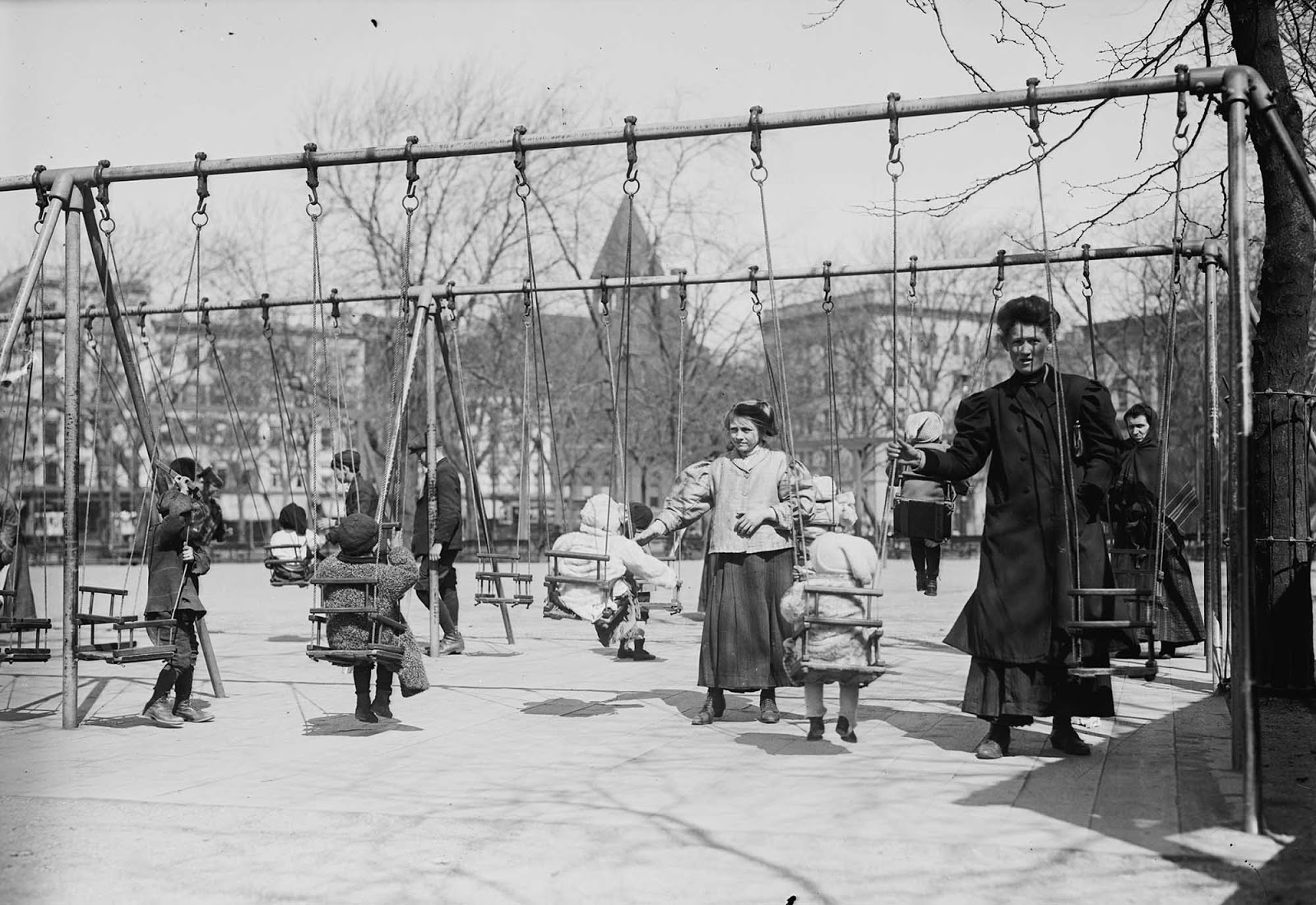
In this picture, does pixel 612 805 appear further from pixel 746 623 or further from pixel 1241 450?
pixel 1241 450

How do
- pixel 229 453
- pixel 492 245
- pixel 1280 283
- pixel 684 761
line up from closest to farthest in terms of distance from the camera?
1. pixel 684 761
2. pixel 1280 283
3. pixel 492 245
4. pixel 229 453

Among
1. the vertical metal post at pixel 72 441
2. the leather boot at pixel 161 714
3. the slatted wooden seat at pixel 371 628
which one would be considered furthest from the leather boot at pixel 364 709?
the vertical metal post at pixel 72 441

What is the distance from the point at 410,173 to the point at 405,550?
2339mm

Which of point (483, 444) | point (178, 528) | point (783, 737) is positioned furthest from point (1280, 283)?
point (483, 444)

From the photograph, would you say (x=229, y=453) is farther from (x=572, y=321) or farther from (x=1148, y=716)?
(x=1148, y=716)

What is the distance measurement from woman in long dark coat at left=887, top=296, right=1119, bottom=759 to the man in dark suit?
598 cm

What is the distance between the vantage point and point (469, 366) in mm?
35906

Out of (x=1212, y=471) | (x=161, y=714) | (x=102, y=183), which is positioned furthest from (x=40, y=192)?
(x=1212, y=471)

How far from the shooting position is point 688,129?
8070mm

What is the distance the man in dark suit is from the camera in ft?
40.3

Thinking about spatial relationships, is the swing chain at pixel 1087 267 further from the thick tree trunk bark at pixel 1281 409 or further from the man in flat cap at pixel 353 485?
the man in flat cap at pixel 353 485

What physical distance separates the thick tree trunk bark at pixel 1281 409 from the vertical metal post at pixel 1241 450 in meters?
2.97

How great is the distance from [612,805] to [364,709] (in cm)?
280

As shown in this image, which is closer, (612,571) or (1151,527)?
(612,571)
